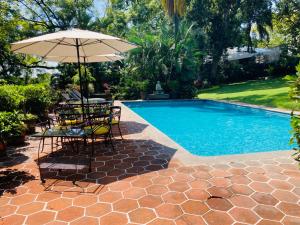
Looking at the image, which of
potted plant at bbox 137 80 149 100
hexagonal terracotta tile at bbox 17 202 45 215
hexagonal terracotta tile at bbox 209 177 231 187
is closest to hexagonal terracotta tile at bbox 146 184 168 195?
hexagonal terracotta tile at bbox 209 177 231 187

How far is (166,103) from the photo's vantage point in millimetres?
18578

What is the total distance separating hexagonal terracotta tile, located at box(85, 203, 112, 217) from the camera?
3762 mm

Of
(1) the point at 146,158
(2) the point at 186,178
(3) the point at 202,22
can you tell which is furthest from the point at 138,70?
(2) the point at 186,178

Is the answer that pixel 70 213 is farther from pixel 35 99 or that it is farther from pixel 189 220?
pixel 35 99

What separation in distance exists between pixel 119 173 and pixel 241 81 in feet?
88.5

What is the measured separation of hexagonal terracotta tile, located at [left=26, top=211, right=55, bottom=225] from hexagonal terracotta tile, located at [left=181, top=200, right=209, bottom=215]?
6.32 feet

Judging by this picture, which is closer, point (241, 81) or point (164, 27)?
point (164, 27)

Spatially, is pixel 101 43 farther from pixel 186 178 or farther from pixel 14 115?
pixel 186 178

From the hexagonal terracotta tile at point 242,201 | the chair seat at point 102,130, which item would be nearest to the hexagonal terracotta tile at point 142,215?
the hexagonal terracotta tile at point 242,201

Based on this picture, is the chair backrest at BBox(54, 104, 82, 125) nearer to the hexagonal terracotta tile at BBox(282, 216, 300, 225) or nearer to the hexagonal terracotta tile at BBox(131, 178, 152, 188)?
the hexagonal terracotta tile at BBox(131, 178, 152, 188)

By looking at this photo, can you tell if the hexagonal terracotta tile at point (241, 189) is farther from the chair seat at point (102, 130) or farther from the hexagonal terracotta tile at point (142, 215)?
the chair seat at point (102, 130)

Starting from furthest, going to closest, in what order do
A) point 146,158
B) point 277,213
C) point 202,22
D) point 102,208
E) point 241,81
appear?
Answer: point 241,81, point 202,22, point 146,158, point 102,208, point 277,213

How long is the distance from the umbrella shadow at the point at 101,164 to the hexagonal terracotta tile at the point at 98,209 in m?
0.54

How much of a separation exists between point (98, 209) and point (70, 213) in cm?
40
